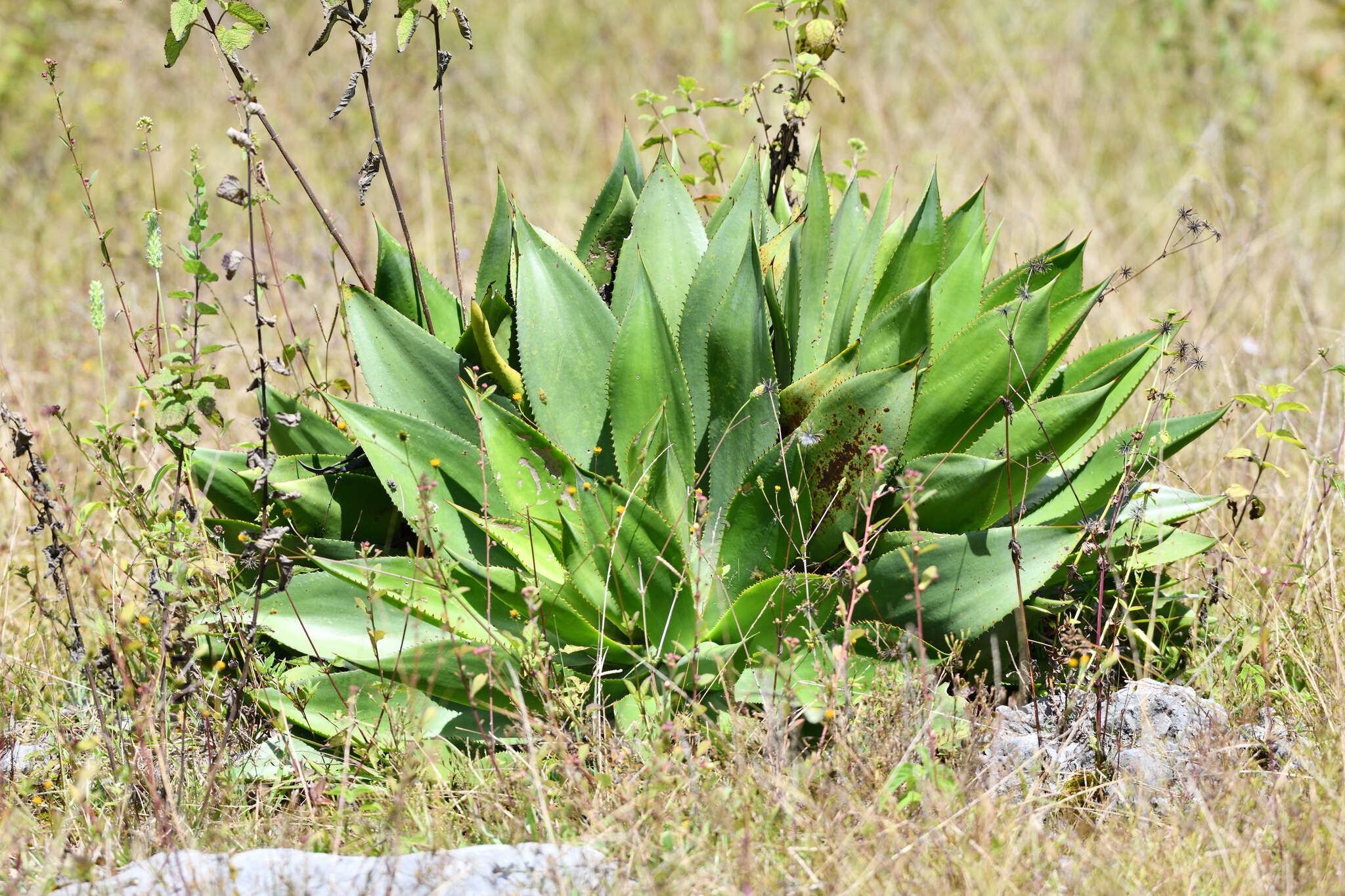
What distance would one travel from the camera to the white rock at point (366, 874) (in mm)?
1711

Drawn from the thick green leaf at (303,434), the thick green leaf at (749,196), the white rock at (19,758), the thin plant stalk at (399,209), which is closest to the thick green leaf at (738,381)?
the thick green leaf at (749,196)

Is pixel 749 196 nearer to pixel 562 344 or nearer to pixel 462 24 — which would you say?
pixel 562 344

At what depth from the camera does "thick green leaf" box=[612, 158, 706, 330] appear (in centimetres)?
251

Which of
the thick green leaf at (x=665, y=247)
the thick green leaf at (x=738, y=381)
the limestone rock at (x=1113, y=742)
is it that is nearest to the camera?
the limestone rock at (x=1113, y=742)

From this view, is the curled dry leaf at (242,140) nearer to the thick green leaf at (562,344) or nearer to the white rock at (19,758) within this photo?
the thick green leaf at (562,344)

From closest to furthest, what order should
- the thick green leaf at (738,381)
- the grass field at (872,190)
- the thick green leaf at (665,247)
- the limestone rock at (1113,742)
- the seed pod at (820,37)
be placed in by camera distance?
the grass field at (872,190) → the limestone rock at (1113,742) → the thick green leaf at (738,381) → the thick green leaf at (665,247) → the seed pod at (820,37)

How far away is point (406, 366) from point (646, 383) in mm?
555

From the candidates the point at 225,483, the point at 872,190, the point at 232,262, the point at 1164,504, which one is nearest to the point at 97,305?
the point at 232,262

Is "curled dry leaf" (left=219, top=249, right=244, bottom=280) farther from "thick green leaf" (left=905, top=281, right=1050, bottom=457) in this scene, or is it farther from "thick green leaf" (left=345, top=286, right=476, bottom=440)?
"thick green leaf" (left=905, top=281, right=1050, bottom=457)

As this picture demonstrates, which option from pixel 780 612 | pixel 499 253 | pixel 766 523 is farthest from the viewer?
pixel 499 253

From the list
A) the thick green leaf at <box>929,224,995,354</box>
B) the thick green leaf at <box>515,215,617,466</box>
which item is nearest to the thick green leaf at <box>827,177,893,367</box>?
the thick green leaf at <box>929,224,995,354</box>

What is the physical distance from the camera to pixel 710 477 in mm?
2346

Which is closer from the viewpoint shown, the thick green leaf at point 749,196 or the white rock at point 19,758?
the white rock at point 19,758

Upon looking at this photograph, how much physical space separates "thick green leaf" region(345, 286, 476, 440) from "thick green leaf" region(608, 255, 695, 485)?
0.36 m
